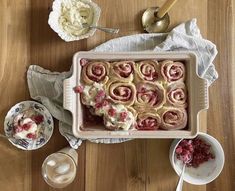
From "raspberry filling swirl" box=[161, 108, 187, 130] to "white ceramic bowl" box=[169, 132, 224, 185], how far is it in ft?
0.21

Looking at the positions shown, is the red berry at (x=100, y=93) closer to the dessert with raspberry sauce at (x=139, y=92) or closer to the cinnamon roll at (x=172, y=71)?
the dessert with raspberry sauce at (x=139, y=92)

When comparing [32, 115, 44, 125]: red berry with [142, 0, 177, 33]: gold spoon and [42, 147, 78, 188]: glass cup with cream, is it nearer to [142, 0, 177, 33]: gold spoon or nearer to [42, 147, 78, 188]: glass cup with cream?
[42, 147, 78, 188]: glass cup with cream

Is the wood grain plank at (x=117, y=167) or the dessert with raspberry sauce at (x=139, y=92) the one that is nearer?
the dessert with raspberry sauce at (x=139, y=92)

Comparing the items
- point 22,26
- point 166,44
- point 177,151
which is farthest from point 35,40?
point 177,151

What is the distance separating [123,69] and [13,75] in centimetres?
27

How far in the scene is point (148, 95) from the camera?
2.94ft

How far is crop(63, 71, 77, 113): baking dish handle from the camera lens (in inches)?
34.6

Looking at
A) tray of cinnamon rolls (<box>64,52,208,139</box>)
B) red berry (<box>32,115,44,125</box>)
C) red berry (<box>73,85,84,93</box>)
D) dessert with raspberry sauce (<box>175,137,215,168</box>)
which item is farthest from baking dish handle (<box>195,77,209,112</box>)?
red berry (<box>32,115,44,125</box>)

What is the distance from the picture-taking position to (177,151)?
3.15 feet

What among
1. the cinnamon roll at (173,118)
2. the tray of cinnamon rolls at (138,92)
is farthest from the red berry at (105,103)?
the cinnamon roll at (173,118)

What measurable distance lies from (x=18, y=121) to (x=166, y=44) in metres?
0.37

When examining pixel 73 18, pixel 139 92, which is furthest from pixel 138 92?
pixel 73 18

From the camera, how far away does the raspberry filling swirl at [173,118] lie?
0.89 m

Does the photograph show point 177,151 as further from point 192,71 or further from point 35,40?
point 35,40
